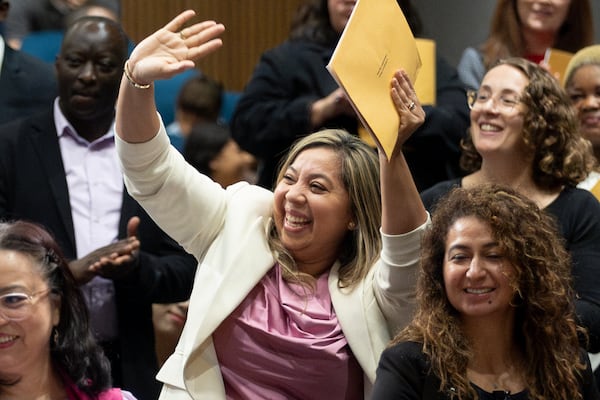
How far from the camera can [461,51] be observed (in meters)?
6.07

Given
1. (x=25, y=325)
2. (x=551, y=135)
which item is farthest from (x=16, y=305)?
(x=551, y=135)

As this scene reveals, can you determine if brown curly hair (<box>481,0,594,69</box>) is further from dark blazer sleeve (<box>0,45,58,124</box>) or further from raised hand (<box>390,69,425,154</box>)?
dark blazer sleeve (<box>0,45,58,124</box>)

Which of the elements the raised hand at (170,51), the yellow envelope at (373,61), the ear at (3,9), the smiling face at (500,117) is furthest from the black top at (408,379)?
the ear at (3,9)

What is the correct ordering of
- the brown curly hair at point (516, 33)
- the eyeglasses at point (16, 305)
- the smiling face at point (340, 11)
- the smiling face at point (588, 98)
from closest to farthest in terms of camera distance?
the eyeglasses at point (16, 305)
the smiling face at point (340, 11)
the smiling face at point (588, 98)
the brown curly hair at point (516, 33)

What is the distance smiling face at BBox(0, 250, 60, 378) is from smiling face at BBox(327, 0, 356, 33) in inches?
59.1

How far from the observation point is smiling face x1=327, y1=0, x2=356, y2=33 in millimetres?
3768

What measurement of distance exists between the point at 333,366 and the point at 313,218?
363 mm

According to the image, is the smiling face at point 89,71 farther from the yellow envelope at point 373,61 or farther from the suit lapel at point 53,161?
the yellow envelope at point 373,61

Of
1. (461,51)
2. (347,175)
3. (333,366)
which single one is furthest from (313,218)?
(461,51)

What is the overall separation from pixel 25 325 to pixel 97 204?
3.52ft

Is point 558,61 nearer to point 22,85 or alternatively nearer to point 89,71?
point 89,71

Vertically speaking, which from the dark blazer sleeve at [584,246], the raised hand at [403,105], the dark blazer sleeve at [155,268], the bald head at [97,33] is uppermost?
the raised hand at [403,105]

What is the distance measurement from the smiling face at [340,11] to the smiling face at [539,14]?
66 cm

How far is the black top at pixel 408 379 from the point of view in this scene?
257 centimetres
